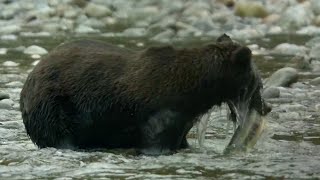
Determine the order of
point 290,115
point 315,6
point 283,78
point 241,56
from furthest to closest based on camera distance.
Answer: point 315,6 → point 283,78 → point 290,115 → point 241,56

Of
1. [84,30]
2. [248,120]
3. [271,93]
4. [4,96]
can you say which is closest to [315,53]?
[271,93]

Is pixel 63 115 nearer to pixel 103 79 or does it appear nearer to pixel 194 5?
pixel 103 79

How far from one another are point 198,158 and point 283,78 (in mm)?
4855

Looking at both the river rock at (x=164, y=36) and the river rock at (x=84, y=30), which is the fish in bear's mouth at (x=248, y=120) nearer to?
the river rock at (x=164, y=36)

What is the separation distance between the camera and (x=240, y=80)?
750 cm

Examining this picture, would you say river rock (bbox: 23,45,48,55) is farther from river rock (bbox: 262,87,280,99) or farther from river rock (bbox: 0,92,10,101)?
river rock (bbox: 262,87,280,99)

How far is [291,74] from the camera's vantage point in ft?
39.5

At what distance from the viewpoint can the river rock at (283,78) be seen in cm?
1186

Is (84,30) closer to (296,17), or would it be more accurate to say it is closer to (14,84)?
(296,17)

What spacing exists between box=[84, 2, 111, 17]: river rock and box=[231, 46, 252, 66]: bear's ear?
1537cm

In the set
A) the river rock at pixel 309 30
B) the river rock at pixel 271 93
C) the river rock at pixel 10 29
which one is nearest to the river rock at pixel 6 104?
the river rock at pixel 271 93

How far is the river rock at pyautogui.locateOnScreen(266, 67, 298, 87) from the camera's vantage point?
38.9 ft

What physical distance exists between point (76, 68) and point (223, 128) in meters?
1.92

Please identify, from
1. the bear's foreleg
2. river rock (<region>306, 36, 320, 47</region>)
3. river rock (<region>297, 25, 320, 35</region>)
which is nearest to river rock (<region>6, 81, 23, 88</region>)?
the bear's foreleg
